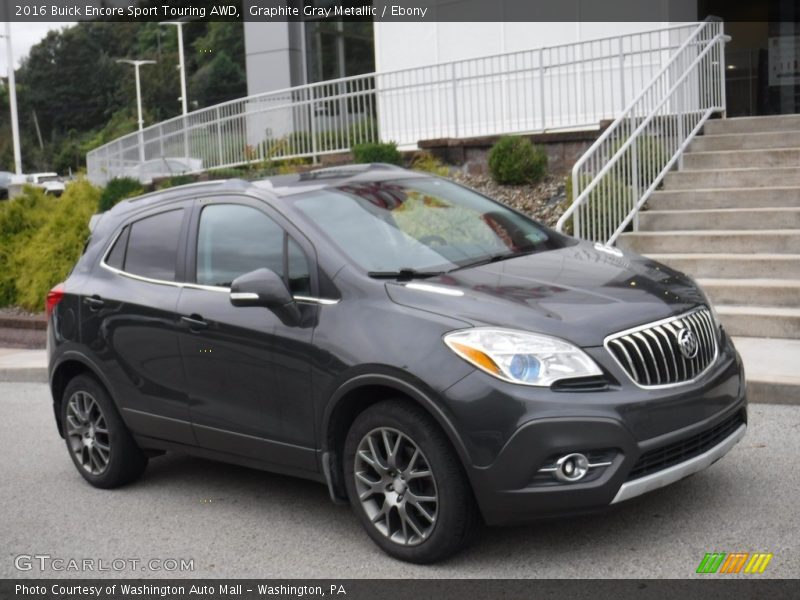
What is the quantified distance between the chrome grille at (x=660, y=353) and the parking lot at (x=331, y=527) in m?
0.79

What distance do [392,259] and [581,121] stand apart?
10.2 metres

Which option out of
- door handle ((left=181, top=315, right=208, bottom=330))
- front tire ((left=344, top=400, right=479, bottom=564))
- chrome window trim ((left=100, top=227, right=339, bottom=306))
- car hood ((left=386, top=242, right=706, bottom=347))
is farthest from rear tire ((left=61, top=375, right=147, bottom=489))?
car hood ((left=386, top=242, right=706, bottom=347))

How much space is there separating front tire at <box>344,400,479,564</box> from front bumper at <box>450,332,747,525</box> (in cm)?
14

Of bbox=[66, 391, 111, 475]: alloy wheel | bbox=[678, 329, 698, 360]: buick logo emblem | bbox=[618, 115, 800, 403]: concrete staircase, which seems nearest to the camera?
bbox=[678, 329, 698, 360]: buick logo emblem

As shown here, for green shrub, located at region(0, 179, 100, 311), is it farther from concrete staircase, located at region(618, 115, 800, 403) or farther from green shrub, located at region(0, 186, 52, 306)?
concrete staircase, located at region(618, 115, 800, 403)

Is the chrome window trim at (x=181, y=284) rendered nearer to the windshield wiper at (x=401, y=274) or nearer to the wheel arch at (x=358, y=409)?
the windshield wiper at (x=401, y=274)

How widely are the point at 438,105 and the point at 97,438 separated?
439 inches

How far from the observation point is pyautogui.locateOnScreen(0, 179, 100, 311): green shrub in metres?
14.8

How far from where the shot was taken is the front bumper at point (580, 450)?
4453 millimetres

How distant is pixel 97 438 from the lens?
669cm

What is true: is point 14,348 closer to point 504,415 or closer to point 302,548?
point 302,548

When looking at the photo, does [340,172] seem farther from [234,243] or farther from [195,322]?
[195,322]

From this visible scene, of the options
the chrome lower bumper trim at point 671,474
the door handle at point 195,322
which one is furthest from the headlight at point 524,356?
the door handle at point 195,322

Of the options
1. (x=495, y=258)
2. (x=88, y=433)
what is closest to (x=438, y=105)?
(x=88, y=433)
